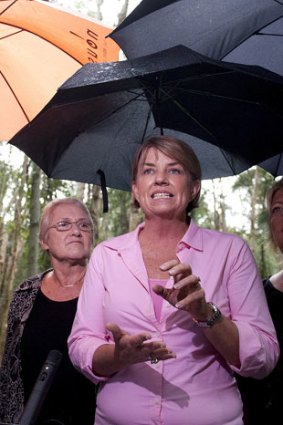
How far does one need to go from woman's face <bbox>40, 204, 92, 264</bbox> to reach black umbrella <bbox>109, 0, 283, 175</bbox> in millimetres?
1112

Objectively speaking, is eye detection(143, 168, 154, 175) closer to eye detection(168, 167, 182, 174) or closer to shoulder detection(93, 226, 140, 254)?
eye detection(168, 167, 182, 174)

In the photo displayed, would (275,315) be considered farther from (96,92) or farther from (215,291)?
(96,92)

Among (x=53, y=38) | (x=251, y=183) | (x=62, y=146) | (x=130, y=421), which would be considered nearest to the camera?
(x=130, y=421)

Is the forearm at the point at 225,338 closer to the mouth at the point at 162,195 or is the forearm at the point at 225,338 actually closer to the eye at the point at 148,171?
the mouth at the point at 162,195

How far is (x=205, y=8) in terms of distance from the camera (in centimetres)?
279

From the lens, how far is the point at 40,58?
3832 millimetres

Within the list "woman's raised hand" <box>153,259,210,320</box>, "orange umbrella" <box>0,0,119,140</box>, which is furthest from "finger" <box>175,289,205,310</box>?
"orange umbrella" <box>0,0,119,140</box>

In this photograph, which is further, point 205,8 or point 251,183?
point 251,183

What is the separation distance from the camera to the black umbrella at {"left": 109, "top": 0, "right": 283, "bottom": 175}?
2.72m

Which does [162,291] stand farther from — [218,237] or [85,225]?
[85,225]

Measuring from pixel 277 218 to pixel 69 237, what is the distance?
4.50 ft

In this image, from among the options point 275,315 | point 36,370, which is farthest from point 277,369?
point 36,370

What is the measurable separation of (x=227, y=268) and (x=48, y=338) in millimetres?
1429

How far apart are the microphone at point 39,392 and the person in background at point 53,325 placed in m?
0.93
